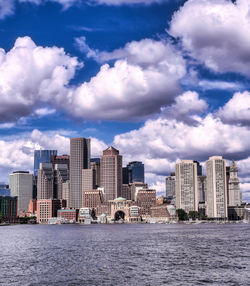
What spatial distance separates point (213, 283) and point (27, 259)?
4462cm

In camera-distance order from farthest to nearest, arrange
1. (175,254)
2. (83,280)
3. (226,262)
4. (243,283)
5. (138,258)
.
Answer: (175,254) < (138,258) < (226,262) < (83,280) < (243,283)

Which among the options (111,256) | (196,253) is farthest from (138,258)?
(196,253)

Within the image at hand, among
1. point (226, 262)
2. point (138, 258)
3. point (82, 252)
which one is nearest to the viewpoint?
point (226, 262)

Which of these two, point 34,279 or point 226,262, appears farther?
point 226,262

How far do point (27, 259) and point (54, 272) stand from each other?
21.1m

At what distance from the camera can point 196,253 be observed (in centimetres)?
10512

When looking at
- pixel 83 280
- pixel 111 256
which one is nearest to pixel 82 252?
pixel 111 256

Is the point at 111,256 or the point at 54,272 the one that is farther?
the point at 111,256

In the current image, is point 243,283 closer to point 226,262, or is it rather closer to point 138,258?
point 226,262

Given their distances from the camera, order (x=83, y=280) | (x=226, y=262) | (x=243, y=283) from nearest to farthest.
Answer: (x=243, y=283)
(x=83, y=280)
(x=226, y=262)

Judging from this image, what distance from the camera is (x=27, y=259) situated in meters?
98.9

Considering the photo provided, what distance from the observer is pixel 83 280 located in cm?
7169

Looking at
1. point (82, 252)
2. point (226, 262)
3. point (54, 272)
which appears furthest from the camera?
point (82, 252)

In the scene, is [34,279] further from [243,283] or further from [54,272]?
[243,283]
